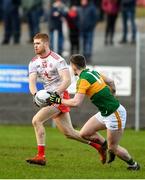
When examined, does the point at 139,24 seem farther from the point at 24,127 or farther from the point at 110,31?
the point at 24,127

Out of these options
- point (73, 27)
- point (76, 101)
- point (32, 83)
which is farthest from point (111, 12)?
point (76, 101)

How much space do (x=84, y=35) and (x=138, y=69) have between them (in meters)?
3.94

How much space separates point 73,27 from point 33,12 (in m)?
1.85

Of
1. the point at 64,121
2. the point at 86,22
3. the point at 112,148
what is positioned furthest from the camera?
the point at 86,22

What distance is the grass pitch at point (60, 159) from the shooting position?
14.2 meters

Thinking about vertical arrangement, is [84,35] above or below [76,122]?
above

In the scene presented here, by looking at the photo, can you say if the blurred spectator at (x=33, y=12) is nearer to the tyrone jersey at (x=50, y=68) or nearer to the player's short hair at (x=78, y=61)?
the tyrone jersey at (x=50, y=68)

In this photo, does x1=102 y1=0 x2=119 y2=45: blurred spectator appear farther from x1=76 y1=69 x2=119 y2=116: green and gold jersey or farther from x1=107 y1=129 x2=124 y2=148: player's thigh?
x1=107 y1=129 x2=124 y2=148: player's thigh

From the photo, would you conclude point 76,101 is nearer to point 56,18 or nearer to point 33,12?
point 56,18

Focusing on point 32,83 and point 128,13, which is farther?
point 128,13

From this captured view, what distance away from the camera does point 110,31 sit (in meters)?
29.5

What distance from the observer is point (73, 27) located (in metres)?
27.4

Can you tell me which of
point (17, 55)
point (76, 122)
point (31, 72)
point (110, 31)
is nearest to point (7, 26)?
point (17, 55)

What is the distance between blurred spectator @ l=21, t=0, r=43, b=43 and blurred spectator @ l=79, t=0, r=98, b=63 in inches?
68.4
